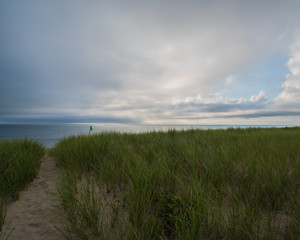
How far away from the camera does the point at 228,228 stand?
3.93 feet

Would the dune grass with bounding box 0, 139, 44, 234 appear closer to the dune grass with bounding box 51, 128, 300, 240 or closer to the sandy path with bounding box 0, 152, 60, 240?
the sandy path with bounding box 0, 152, 60, 240

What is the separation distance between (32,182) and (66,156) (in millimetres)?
732

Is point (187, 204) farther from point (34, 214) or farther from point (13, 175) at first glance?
point (13, 175)

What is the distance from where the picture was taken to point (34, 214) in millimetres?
1780

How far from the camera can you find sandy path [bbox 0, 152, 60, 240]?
1.49m

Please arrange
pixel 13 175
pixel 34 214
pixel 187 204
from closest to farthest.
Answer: pixel 187 204
pixel 34 214
pixel 13 175

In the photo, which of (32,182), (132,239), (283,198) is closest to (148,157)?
(132,239)

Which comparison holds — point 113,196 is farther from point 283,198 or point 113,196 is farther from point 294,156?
point 294,156

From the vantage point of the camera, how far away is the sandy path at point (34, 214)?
4.87 feet

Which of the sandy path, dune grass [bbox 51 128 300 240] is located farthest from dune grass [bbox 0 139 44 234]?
dune grass [bbox 51 128 300 240]

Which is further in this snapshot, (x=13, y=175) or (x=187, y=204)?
(x=13, y=175)

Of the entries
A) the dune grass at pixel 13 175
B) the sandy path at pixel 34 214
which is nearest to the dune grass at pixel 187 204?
the sandy path at pixel 34 214

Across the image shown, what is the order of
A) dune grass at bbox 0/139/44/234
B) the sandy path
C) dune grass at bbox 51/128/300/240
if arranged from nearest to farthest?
1. dune grass at bbox 51/128/300/240
2. the sandy path
3. dune grass at bbox 0/139/44/234

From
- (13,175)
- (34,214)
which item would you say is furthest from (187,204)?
(13,175)
